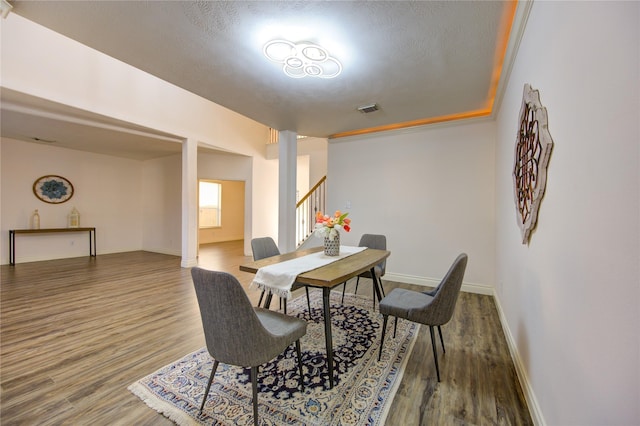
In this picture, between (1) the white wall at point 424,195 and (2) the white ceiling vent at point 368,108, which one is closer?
(2) the white ceiling vent at point 368,108

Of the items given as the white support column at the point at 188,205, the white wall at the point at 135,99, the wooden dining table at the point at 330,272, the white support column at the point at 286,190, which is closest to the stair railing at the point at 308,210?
the white support column at the point at 286,190

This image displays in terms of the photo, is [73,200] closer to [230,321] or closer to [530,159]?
[230,321]

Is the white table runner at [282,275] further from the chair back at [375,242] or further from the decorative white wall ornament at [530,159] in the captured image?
the decorative white wall ornament at [530,159]

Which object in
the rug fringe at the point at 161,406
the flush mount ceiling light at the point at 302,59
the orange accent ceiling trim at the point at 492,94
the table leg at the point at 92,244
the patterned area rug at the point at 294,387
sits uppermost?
the orange accent ceiling trim at the point at 492,94

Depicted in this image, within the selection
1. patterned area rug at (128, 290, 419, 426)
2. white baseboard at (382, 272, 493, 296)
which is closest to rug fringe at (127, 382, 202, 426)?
patterned area rug at (128, 290, 419, 426)

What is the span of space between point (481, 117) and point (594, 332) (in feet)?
11.4

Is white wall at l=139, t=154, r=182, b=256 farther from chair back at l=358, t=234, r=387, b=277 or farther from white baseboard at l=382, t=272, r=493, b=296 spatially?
white baseboard at l=382, t=272, r=493, b=296

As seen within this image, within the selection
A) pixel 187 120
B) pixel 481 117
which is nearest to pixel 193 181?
pixel 187 120

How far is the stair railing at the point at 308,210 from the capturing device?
553cm

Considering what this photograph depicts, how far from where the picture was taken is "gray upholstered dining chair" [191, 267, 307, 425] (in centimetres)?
127

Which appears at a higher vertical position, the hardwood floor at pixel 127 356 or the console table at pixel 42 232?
the console table at pixel 42 232

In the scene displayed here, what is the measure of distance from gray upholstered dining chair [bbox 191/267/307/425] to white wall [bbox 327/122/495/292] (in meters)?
3.17

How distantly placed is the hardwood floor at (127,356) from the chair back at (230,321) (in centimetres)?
62

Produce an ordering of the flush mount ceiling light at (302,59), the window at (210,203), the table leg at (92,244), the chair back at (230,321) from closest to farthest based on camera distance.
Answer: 1. the chair back at (230,321)
2. the flush mount ceiling light at (302,59)
3. the table leg at (92,244)
4. the window at (210,203)
